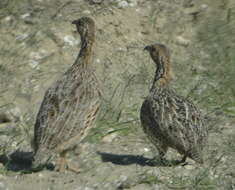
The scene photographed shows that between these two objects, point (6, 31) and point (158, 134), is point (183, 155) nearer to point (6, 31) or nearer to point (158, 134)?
point (158, 134)

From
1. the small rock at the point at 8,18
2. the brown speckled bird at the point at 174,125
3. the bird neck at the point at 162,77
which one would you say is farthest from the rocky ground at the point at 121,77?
the bird neck at the point at 162,77

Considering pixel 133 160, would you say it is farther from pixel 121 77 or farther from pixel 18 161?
pixel 121 77

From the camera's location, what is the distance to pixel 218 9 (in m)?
12.7

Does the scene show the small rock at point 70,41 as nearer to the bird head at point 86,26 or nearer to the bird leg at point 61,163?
the bird head at point 86,26

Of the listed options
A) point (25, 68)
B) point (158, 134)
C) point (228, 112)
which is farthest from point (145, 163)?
point (25, 68)

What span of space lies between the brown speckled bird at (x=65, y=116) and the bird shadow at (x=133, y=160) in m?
0.56

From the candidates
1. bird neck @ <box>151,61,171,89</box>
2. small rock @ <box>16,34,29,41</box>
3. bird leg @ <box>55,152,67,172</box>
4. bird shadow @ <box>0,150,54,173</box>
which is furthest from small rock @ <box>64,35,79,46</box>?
bird leg @ <box>55,152,67,172</box>

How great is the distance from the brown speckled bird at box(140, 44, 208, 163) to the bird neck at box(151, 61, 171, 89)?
0.33 metres

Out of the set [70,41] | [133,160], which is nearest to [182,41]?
[70,41]

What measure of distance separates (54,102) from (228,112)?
266cm

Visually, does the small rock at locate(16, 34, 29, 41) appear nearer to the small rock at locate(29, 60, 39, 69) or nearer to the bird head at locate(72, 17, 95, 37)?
the small rock at locate(29, 60, 39, 69)

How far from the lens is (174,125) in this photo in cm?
872

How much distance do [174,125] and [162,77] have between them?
1.20 metres

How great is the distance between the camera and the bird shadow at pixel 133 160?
889 cm
